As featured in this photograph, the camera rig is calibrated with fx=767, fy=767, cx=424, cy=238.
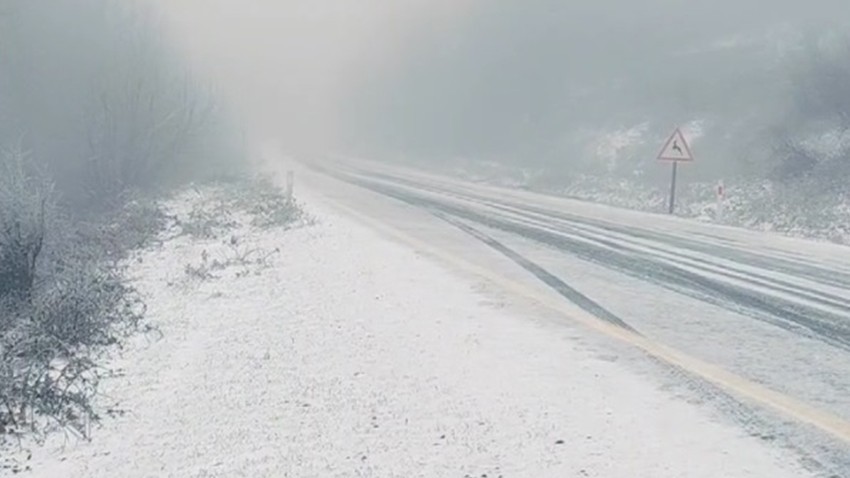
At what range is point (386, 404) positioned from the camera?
5.05 metres

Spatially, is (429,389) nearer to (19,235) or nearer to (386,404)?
(386,404)

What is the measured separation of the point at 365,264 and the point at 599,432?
5884 millimetres

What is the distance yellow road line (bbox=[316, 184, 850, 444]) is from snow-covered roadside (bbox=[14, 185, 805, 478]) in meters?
0.47

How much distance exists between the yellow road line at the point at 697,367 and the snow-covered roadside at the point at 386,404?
18.5 inches

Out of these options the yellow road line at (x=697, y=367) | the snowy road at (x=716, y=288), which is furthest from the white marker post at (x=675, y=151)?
the yellow road line at (x=697, y=367)

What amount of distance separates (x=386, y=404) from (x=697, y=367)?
2.37 m

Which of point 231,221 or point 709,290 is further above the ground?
point 709,290

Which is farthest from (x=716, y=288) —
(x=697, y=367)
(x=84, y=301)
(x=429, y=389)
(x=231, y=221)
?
(x=231, y=221)

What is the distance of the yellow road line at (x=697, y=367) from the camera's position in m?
4.60

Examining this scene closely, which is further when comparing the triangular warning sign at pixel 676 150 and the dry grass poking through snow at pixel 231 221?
the triangular warning sign at pixel 676 150

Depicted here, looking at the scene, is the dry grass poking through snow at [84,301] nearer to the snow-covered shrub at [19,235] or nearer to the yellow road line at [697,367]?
the snow-covered shrub at [19,235]

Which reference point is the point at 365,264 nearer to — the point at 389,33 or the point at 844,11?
the point at 844,11

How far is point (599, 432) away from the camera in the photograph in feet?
14.7

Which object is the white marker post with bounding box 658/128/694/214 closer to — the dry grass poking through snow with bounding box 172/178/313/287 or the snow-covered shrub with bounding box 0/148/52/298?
the dry grass poking through snow with bounding box 172/178/313/287
